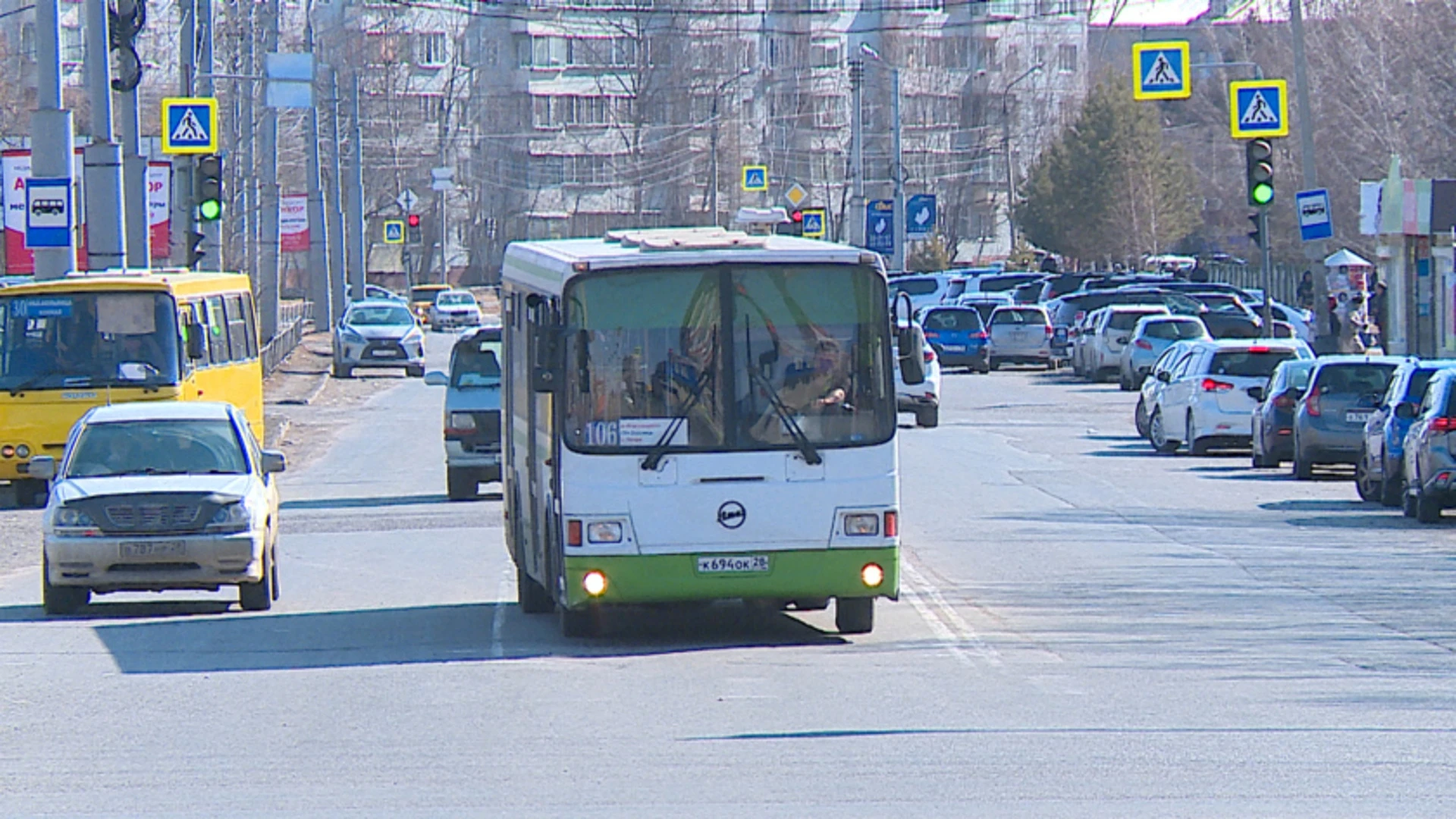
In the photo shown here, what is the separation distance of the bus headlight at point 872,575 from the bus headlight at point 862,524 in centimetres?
19

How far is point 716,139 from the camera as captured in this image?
317 feet

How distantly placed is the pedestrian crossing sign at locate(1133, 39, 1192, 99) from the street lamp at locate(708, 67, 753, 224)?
164ft

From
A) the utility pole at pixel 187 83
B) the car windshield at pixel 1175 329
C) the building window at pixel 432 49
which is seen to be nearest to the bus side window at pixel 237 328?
the utility pole at pixel 187 83

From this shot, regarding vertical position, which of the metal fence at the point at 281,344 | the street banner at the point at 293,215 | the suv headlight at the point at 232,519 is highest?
the street banner at the point at 293,215

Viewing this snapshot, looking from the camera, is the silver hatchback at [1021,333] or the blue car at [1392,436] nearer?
the blue car at [1392,436]

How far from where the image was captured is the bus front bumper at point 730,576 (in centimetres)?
1342

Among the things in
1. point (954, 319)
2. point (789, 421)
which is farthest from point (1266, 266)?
point (789, 421)

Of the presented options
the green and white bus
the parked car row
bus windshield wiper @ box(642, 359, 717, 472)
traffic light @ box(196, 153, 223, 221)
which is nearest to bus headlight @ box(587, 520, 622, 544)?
the green and white bus

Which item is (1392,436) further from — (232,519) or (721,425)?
(232,519)

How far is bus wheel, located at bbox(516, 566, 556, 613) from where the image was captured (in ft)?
50.5

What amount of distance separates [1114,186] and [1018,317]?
1510 inches

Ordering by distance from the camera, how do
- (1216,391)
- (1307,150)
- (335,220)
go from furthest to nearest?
(335,220), (1307,150), (1216,391)

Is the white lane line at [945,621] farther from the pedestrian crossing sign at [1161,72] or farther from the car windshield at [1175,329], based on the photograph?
the car windshield at [1175,329]

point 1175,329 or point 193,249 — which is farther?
point 1175,329
